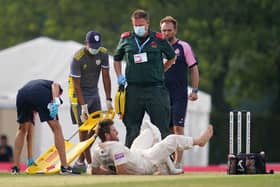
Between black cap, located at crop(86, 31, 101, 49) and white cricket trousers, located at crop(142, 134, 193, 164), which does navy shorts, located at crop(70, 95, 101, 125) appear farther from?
white cricket trousers, located at crop(142, 134, 193, 164)

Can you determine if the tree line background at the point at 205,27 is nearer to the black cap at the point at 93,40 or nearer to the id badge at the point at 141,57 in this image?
the black cap at the point at 93,40

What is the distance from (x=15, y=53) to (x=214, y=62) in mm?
15286

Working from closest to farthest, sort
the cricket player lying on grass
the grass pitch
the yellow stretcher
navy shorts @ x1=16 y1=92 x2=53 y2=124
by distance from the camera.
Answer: the grass pitch, the cricket player lying on grass, navy shorts @ x1=16 y1=92 x2=53 y2=124, the yellow stretcher

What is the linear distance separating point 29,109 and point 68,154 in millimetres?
840

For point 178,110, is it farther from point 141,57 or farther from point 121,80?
point 141,57

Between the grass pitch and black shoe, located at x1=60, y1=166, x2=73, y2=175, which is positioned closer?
the grass pitch

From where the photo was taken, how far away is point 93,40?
1720cm

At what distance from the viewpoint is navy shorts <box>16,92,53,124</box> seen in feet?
53.5

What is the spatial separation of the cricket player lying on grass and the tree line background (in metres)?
26.7

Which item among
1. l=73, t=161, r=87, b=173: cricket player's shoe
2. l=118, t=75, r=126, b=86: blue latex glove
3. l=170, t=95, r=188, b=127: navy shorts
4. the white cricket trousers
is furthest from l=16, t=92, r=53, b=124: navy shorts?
the white cricket trousers

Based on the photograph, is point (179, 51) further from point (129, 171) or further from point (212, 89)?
point (212, 89)

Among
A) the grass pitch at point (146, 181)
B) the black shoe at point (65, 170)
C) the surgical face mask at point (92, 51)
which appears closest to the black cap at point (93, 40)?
the surgical face mask at point (92, 51)

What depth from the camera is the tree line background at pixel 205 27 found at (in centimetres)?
4234

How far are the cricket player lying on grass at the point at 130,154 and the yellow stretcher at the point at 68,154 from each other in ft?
4.52
